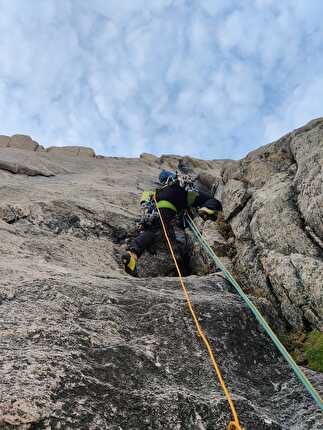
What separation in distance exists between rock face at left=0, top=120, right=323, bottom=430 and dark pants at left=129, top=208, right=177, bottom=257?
0.42m

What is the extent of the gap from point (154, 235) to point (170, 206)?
1434 mm

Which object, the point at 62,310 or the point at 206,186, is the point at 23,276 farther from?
the point at 206,186

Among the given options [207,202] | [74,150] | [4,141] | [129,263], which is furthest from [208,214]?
[4,141]

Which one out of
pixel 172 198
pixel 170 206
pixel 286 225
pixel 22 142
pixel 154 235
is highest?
pixel 22 142

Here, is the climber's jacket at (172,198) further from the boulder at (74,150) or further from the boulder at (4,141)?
the boulder at (4,141)

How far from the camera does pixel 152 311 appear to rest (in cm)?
595

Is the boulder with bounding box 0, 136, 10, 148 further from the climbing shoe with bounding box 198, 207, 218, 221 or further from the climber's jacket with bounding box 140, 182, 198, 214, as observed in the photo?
the climbing shoe with bounding box 198, 207, 218, 221

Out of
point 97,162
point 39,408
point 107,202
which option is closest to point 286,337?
point 39,408

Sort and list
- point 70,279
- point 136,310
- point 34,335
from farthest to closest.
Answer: point 70,279, point 136,310, point 34,335

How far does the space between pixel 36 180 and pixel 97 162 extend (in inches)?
297

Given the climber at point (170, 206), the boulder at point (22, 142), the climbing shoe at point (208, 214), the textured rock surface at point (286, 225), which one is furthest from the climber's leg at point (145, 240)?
the boulder at point (22, 142)

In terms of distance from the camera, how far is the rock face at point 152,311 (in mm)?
3928

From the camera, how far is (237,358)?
17.8ft

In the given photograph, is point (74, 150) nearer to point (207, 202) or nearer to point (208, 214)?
point (207, 202)
